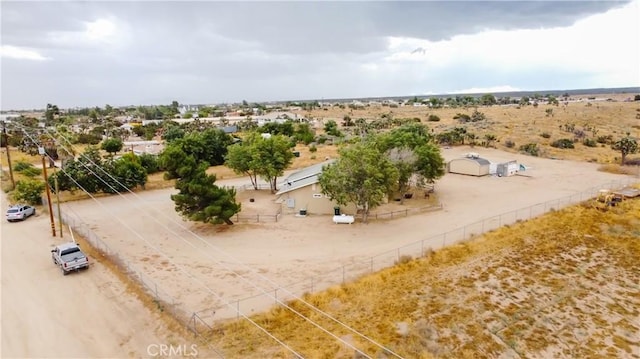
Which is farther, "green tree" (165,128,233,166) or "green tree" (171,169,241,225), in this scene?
"green tree" (165,128,233,166)

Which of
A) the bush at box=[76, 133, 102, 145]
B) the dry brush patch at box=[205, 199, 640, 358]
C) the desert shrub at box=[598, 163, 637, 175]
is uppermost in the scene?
the bush at box=[76, 133, 102, 145]

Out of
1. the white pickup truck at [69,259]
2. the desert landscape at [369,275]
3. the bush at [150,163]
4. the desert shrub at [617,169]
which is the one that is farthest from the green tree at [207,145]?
the desert shrub at [617,169]

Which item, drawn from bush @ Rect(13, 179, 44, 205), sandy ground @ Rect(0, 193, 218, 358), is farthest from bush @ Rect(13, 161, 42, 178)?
sandy ground @ Rect(0, 193, 218, 358)

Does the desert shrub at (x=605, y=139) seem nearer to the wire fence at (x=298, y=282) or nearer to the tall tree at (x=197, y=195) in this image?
the wire fence at (x=298, y=282)

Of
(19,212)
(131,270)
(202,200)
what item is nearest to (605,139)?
(202,200)

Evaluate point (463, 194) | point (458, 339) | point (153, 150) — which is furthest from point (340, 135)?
point (458, 339)

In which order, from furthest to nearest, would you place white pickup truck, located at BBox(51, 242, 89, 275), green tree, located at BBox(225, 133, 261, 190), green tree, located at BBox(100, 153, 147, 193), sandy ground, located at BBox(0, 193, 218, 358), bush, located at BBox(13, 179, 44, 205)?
green tree, located at BBox(100, 153, 147, 193) → green tree, located at BBox(225, 133, 261, 190) → bush, located at BBox(13, 179, 44, 205) → white pickup truck, located at BBox(51, 242, 89, 275) → sandy ground, located at BBox(0, 193, 218, 358)

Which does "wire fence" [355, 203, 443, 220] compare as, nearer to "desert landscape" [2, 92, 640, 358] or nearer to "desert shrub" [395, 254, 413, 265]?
"desert landscape" [2, 92, 640, 358]
